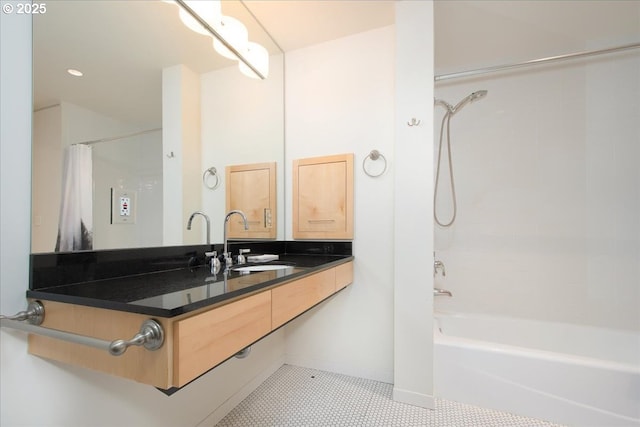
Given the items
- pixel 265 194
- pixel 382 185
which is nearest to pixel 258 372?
pixel 265 194

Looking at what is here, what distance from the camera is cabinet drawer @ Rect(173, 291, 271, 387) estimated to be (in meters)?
0.68

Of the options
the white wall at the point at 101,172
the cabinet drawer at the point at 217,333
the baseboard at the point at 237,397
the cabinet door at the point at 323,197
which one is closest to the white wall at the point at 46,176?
the white wall at the point at 101,172

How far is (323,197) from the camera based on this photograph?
2.10 metres

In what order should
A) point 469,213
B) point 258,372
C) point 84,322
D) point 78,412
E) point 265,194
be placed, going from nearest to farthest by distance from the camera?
point 84,322
point 78,412
point 258,372
point 265,194
point 469,213

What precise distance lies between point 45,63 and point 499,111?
2729 millimetres

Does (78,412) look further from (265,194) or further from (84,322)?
(265,194)

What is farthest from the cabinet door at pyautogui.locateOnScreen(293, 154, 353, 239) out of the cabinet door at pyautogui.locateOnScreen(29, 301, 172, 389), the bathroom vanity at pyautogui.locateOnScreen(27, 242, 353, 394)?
the cabinet door at pyautogui.locateOnScreen(29, 301, 172, 389)

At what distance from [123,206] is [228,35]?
4.21ft

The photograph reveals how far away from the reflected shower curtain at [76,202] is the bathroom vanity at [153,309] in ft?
0.19

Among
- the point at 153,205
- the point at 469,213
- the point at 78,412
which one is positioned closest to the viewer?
the point at 78,412

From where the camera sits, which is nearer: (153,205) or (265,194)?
(153,205)

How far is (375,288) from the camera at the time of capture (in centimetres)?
196

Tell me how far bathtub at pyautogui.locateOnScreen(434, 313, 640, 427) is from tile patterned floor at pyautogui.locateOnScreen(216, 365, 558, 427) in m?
0.09

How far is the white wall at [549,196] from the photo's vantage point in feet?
6.35
